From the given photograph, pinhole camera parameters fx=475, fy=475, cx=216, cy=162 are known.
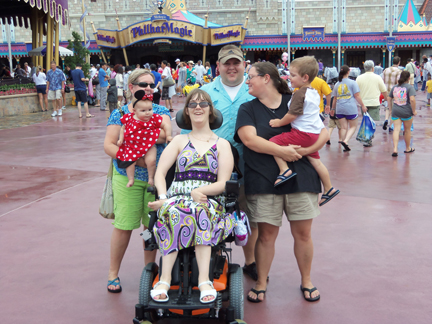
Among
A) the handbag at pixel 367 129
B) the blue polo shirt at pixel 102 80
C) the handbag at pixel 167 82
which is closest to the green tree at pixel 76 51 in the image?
the blue polo shirt at pixel 102 80

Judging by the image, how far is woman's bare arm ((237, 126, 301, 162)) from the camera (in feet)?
11.0

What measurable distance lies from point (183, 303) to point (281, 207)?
107cm

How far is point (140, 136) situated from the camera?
3479mm

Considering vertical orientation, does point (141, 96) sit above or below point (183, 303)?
above

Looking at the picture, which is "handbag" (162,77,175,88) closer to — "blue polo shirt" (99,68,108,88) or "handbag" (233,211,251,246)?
"blue polo shirt" (99,68,108,88)

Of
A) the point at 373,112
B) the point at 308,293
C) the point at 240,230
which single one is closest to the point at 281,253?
the point at 308,293

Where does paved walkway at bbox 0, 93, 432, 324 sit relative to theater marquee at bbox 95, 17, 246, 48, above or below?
below

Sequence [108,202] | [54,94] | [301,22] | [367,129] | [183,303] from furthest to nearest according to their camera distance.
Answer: [301,22] < [54,94] < [367,129] < [108,202] < [183,303]

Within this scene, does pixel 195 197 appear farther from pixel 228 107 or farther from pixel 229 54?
pixel 229 54

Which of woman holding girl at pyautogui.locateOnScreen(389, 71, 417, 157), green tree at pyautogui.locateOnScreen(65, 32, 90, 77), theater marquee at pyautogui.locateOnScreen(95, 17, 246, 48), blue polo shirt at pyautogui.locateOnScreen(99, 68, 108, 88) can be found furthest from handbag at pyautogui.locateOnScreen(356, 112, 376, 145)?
theater marquee at pyautogui.locateOnScreen(95, 17, 246, 48)

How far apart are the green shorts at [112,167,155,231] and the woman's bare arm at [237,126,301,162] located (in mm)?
855

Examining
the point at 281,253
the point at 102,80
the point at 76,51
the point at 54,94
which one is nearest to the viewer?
the point at 281,253

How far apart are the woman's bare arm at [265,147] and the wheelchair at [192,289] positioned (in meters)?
0.42

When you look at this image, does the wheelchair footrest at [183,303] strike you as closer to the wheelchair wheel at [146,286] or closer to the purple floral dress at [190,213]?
the wheelchair wheel at [146,286]
